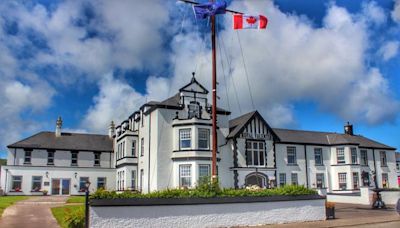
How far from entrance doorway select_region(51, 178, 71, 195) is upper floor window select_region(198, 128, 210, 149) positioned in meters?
20.8

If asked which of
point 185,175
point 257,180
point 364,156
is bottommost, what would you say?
point 257,180

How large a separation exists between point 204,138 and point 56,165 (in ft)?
71.0

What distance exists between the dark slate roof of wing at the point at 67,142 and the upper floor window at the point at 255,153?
2039cm

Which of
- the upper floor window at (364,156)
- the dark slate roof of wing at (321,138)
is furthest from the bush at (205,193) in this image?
the upper floor window at (364,156)

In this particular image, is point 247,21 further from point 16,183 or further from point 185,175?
point 16,183

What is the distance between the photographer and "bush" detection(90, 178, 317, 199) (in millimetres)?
15295

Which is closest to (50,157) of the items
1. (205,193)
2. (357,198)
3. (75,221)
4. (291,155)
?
(291,155)

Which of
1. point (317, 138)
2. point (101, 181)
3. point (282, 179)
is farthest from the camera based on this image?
point (101, 181)

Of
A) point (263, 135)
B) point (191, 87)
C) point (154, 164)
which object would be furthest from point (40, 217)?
point (263, 135)

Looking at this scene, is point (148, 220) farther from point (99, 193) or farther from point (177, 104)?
point (177, 104)

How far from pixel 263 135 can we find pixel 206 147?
6.77 meters

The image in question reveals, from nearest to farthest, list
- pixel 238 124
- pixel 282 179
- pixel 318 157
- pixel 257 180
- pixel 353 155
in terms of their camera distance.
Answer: pixel 257 180 < pixel 238 124 < pixel 282 179 < pixel 353 155 < pixel 318 157

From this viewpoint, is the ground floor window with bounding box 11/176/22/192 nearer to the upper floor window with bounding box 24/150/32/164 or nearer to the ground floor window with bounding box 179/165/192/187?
the upper floor window with bounding box 24/150/32/164

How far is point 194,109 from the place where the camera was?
34938 millimetres
